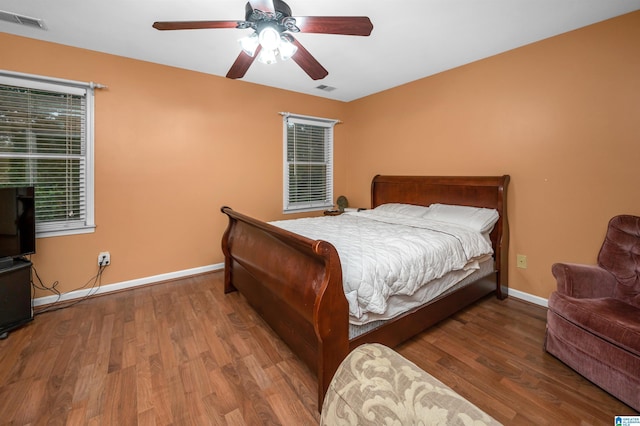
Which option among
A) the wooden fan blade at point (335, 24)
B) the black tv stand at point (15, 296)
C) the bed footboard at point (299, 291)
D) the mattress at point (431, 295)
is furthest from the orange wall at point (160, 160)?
the mattress at point (431, 295)

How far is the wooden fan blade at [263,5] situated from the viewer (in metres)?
1.53

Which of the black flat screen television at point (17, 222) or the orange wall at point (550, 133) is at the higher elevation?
the orange wall at point (550, 133)

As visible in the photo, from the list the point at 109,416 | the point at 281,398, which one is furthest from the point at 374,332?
the point at 109,416

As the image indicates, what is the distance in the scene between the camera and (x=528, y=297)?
2.83 metres

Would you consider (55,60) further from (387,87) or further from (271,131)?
(387,87)

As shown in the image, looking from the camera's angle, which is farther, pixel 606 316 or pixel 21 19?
pixel 21 19

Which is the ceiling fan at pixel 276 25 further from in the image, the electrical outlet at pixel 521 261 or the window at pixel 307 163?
the electrical outlet at pixel 521 261

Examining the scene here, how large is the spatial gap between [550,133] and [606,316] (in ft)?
5.59

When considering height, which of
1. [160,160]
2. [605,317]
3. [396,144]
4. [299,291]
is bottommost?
[605,317]

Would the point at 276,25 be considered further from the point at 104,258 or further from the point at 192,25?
the point at 104,258

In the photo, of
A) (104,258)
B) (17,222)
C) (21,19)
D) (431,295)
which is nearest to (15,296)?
(17,222)

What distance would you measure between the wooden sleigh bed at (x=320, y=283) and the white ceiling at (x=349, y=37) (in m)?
1.32

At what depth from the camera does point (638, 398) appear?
1.49 metres

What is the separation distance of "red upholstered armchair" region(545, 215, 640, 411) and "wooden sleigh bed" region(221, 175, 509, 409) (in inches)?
28.7
